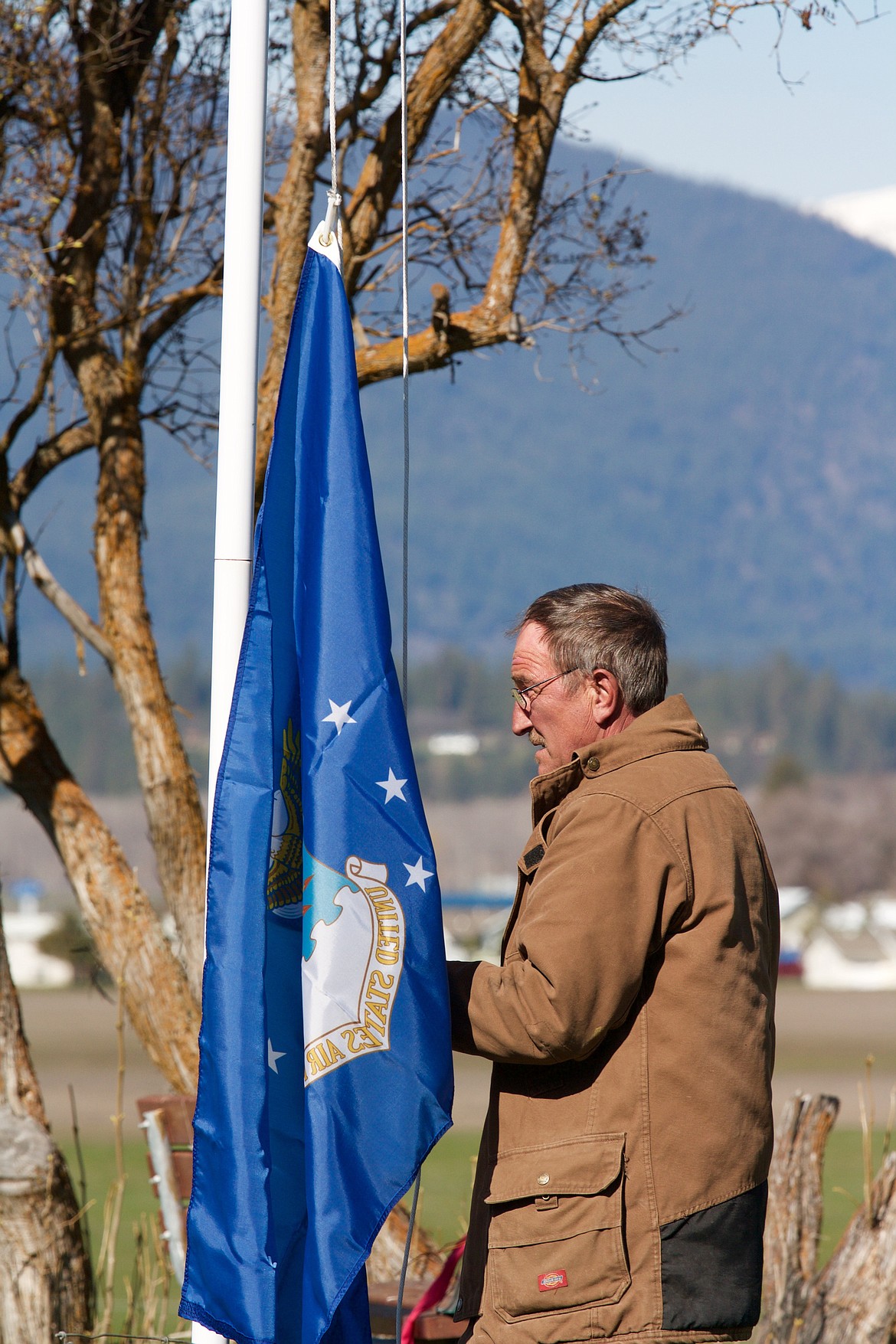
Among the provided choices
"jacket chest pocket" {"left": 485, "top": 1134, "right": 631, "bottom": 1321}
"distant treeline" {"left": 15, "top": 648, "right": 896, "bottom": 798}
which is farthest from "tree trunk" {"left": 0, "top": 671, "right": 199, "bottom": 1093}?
"distant treeline" {"left": 15, "top": 648, "right": 896, "bottom": 798}

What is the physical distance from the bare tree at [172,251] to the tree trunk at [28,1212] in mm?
821

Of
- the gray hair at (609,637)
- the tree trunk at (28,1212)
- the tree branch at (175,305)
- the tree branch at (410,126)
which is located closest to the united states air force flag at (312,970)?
the gray hair at (609,637)

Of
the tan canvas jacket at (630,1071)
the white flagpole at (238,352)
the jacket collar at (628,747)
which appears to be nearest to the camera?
the tan canvas jacket at (630,1071)

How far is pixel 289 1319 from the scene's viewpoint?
104 inches

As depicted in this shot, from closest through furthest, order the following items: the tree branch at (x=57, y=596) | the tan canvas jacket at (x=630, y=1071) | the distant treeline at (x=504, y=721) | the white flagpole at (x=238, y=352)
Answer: the tan canvas jacket at (x=630, y=1071) < the white flagpole at (x=238, y=352) < the tree branch at (x=57, y=596) < the distant treeline at (x=504, y=721)

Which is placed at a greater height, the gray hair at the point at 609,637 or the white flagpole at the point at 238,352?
the white flagpole at the point at 238,352

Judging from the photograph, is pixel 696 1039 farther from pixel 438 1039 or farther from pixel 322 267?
pixel 322 267

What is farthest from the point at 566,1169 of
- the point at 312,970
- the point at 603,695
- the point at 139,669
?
the point at 139,669

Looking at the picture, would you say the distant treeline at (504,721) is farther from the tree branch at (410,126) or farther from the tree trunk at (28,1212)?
the tree trunk at (28,1212)

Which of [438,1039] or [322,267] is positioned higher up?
[322,267]

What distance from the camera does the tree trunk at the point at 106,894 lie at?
538cm

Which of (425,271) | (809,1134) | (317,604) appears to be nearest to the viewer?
(317,604)

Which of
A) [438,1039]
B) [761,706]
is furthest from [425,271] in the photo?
[761,706]

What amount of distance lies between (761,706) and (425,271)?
505 feet
